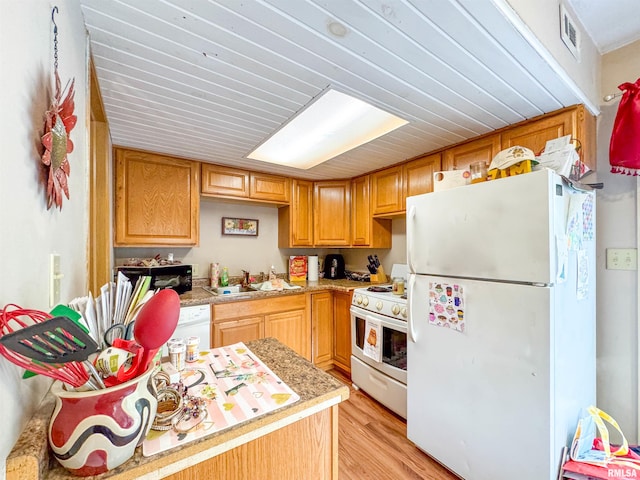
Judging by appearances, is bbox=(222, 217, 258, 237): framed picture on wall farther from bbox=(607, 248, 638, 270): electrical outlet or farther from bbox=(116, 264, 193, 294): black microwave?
bbox=(607, 248, 638, 270): electrical outlet

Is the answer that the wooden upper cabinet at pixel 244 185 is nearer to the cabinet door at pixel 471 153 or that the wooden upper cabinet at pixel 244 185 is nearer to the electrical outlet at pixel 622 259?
the cabinet door at pixel 471 153

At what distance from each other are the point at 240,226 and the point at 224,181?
601 millimetres

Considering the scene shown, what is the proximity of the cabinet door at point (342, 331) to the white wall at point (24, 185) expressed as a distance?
92.0 inches

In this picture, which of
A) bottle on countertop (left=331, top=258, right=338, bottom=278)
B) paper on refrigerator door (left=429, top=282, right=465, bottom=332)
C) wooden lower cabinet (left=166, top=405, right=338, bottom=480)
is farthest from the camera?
bottle on countertop (left=331, top=258, right=338, bottom=278)

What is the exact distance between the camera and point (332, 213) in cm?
327

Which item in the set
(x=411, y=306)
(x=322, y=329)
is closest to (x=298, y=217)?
(x=322, y=329)

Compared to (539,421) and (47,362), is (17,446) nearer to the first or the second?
(47,362)

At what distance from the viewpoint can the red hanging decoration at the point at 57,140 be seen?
57cm

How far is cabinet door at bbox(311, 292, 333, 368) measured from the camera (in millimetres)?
2865

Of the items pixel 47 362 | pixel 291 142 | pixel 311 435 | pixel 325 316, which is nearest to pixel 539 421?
pixel 311 435

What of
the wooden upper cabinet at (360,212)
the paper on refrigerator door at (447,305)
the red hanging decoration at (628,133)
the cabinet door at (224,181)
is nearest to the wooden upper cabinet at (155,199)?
the cabinet door at (224,181)

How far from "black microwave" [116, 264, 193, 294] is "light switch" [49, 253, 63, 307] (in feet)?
5.23

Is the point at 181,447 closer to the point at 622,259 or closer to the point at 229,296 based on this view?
the point at 229,296

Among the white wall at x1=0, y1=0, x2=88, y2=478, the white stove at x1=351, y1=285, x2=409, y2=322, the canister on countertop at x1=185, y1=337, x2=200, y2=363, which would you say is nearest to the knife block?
the white stove at x1=351, y1=285, x2=409, y2=322
